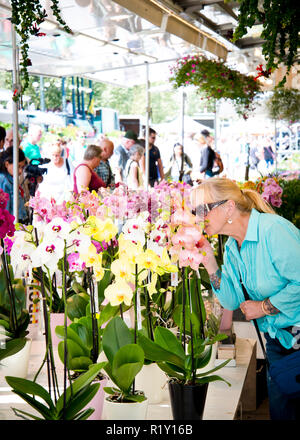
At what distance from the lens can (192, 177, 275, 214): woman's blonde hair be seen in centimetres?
194

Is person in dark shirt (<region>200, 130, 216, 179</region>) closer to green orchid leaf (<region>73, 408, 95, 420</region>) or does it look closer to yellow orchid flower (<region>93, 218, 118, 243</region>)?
yellow orchid flower (<region>93, 218, 118, 243</region>)

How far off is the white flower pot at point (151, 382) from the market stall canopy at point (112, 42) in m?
2.61

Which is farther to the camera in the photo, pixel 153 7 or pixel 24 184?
pixel 24 184

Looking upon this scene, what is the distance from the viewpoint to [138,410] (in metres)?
1.38

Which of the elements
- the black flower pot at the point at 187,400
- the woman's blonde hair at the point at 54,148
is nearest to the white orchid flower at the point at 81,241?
the black flower pot at the point at 187,400

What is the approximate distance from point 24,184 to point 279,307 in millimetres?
3450

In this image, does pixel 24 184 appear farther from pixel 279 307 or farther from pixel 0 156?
pixel 279 307

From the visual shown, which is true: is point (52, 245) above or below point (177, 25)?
below

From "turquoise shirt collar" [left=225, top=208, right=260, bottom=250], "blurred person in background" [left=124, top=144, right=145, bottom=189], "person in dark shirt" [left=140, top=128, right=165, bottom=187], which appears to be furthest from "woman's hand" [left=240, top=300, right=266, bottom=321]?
"person in dark shirt" [left=140, top=128, right=165, bottom=187]

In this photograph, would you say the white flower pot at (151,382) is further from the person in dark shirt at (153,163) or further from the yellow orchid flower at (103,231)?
the person in dark shirt at (153,163)

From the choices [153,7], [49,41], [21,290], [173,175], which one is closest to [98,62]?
[49,41]

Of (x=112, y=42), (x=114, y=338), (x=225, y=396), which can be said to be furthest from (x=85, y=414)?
(x=112, y=42)

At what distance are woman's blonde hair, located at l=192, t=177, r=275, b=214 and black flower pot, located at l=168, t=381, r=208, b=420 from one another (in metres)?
0.66

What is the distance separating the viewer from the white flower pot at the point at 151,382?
167 cm
